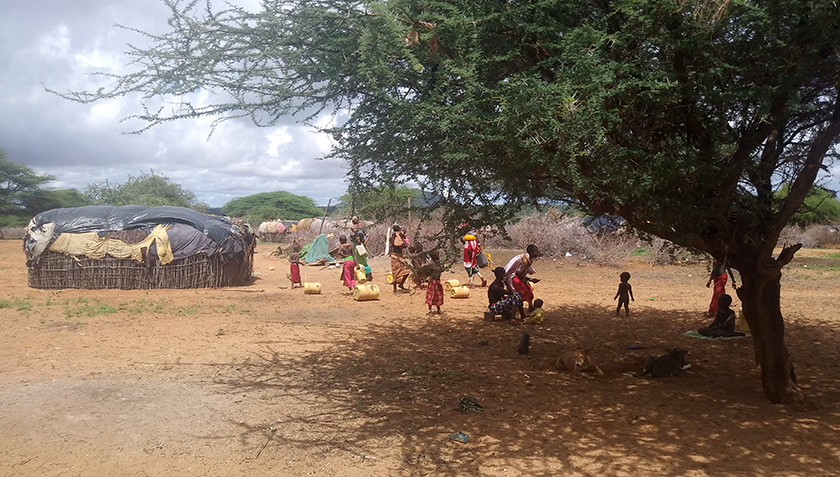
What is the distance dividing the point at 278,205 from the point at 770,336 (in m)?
71.8

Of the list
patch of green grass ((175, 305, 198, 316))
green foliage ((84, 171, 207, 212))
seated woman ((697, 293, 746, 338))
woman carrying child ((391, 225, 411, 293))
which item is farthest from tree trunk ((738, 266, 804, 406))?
green foliage ((84, 171, 207, 212))

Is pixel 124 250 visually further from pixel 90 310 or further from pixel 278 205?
pixel 278 205

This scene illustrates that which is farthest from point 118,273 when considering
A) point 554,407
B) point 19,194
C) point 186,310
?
point 19,194

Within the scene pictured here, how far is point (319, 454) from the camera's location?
4637 mm

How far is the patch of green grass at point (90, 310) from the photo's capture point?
11.3 meters

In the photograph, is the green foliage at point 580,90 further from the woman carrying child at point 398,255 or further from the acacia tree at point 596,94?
the woman carrying child at point 398,255

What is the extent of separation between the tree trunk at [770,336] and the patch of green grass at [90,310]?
11.2 m

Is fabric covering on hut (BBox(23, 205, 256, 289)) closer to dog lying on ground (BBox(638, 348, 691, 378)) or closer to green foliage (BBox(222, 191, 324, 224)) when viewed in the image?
dog lying on ground (BBox(638, 348, 691, 378))

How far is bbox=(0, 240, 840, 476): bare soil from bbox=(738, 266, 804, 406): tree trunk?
0.64ft

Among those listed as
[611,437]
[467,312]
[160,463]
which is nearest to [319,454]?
[160,463]

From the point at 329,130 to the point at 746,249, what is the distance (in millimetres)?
4576

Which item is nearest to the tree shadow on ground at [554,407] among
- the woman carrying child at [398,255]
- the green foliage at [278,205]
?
the woman carrying child at [398,255]

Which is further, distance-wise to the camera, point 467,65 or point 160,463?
point 467,65

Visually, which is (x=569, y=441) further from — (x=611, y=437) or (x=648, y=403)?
(x=648, y=403)
